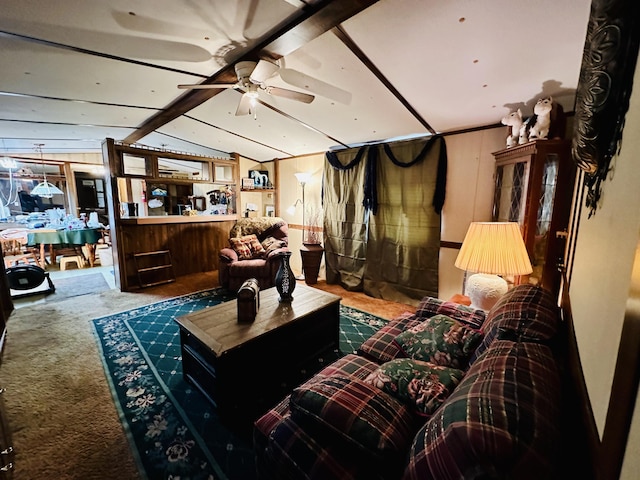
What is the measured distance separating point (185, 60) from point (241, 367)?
2359 mm

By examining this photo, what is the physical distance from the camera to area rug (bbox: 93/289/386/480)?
1.42m

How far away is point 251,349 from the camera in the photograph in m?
1.78

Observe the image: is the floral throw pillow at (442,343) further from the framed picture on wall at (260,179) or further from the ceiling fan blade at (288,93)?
the framed picture on wall at (260,179)

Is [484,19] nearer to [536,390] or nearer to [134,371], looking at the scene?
[536,390]

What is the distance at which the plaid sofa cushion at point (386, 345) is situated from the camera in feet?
5.55

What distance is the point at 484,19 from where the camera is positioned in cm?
142

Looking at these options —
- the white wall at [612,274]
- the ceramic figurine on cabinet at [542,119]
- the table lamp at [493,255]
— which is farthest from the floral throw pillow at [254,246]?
the white wall at [612,274]

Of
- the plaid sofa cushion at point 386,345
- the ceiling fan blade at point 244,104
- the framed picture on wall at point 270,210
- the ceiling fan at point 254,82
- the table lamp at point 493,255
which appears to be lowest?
the plaid sofa cushion at point 386,345

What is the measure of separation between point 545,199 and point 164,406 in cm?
320

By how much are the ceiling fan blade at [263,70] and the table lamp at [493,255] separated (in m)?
1.89

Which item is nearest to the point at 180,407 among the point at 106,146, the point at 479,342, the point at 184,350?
the point at 184,350

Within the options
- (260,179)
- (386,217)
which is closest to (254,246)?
(260,179)

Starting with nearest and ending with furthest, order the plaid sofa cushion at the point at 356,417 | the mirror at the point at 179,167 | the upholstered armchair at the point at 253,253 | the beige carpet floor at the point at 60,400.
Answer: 1. the plaid sofa cushion at the point at 356,417
2. the beige carpet floor at the point at 60,400
3. the upholstered armchair at the point at 253,253
4. the mirror at the point at 179,167

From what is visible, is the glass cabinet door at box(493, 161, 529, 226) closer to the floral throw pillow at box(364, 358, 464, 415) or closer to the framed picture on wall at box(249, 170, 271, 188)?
the floral throw pillow at box(364, 358, 464, 415)
